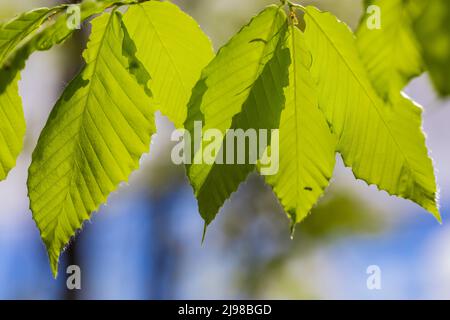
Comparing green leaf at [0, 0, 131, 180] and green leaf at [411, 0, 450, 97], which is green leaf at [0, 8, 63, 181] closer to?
green leaf at [0, 0, 131, 180]

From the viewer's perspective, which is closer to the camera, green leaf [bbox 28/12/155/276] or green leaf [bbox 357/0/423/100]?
green leaf [bbox 357/0/423/100]

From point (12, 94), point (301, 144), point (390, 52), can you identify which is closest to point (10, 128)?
point (12, 94)

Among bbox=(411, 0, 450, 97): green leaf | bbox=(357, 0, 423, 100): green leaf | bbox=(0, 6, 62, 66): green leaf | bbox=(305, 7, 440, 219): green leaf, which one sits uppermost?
bbox=(0, 6, 62, 66): green leaf

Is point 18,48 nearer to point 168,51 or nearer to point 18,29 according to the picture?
point 18,29

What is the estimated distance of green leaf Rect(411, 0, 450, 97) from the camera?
0.21m

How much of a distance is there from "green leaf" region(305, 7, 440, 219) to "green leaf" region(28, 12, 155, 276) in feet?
0.62

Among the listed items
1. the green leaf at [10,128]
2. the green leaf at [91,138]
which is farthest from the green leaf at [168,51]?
the green leaf at [10,128]

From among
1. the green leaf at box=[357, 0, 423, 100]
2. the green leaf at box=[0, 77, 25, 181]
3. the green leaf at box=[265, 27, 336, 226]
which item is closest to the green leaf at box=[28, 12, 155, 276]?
the green leaf at box=[0, 77, 25, 181]

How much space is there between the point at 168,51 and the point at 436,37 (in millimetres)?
457

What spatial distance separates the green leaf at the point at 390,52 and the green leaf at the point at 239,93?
0.23 m

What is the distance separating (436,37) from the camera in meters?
0.22

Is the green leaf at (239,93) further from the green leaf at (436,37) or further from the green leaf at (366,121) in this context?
the green leaf at (436,37)

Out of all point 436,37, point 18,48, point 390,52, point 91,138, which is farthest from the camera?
point 91,138

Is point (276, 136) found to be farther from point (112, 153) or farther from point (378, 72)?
point (378, 72)
